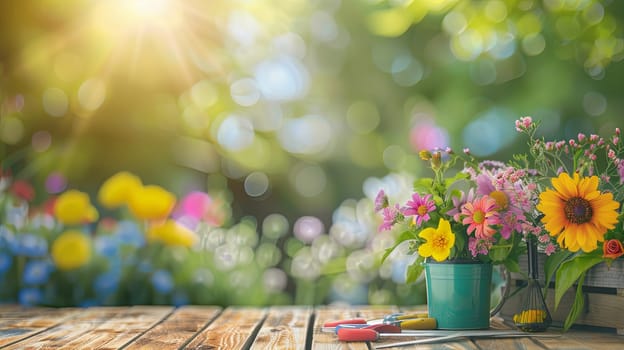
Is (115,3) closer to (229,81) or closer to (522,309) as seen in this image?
(229,81)

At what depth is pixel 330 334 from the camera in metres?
1.53

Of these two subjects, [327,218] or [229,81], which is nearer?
[327,218]

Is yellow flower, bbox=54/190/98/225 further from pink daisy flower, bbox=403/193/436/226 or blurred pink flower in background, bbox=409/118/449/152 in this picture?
pink daisy flower, bbox=403/193/436/226

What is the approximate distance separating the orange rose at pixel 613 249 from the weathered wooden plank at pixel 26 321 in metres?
1.17

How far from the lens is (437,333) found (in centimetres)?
149

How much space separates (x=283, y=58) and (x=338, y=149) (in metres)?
0.49

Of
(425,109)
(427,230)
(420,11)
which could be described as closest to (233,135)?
(425,109)

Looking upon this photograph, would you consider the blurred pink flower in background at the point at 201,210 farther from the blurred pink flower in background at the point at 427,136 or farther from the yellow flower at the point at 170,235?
the blurred pink flower in background at the point at 427,136

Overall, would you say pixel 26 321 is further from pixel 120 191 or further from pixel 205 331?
pixel 120 191

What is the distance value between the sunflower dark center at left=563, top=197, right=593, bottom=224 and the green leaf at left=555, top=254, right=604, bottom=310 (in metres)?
0.09

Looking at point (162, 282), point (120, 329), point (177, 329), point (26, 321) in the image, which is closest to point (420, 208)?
point (177, 329)

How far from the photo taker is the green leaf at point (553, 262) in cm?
150

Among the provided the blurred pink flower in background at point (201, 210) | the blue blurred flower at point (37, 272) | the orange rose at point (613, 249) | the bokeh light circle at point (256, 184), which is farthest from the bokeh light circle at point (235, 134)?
the orange rose at point (613, 249)

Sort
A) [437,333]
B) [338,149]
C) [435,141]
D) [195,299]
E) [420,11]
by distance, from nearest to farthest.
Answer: [437,333], [420,11], [195,299], [435,141], [338,149]
